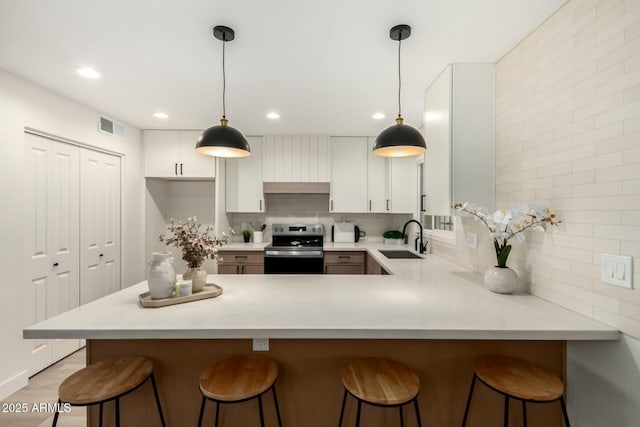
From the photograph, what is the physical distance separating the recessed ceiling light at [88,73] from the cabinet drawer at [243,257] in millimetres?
2130

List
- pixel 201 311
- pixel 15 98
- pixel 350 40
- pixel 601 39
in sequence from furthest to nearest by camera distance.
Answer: pixel 15 98 → pixel 350 40 → pixel 201 311 → pixel 601 39

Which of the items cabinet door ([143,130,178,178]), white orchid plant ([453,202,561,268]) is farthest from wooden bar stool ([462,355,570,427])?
cabinet door ([143,130,178,178])

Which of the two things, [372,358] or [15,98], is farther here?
[15,98]

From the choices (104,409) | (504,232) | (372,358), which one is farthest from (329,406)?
(504,232)

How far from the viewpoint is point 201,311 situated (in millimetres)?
1359

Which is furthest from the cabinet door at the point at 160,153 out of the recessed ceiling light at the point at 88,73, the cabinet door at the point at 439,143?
the cabinet door at the point at 439,143

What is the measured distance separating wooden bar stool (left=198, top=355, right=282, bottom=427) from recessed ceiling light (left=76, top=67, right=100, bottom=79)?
7.52ft

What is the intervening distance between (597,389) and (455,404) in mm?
598

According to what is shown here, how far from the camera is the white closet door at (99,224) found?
9.43 feet

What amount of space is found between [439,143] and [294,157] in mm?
2175

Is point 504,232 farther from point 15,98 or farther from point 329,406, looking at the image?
point 15,98

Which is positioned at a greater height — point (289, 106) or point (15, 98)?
point (289, 106)

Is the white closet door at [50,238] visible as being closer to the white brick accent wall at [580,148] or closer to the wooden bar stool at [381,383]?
the wooden bar stool at [381,383]

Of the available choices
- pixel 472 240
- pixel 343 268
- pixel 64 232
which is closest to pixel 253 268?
pixel 343 268
